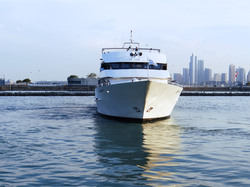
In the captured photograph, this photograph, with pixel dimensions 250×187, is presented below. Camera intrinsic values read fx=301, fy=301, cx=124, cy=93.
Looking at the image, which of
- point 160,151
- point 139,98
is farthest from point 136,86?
point 160,151

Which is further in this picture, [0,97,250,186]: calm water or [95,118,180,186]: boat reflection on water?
[95,118,180,186]: boat reflection on water

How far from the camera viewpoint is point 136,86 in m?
20.7

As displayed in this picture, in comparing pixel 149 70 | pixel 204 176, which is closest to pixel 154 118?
pixel 149 70

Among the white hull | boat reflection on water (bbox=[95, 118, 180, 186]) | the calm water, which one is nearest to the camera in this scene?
the calm water

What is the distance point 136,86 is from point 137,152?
26.3 feet

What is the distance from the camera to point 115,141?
16078 mm

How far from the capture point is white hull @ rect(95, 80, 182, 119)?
20.8m

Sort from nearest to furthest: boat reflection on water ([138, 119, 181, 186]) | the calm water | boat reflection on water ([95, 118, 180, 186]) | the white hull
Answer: the calm water, boat reflection on water ([95, 118, 180, 186]), boat reflection on water ([138, 119, 181, 186]), the white hull

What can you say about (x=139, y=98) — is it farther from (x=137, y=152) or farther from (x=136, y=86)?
(x=137, y=152)

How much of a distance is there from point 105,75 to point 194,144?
44.0ft

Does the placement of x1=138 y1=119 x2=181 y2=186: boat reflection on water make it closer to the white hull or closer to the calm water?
the calm water

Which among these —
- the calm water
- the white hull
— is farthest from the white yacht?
the calm water

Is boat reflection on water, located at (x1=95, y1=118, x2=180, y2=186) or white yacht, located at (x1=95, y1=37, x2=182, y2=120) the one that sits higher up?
white yacht, located at (x1=95, y1=37, x2=182, y2=120)

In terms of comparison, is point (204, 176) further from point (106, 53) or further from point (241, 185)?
point (106, 53)
